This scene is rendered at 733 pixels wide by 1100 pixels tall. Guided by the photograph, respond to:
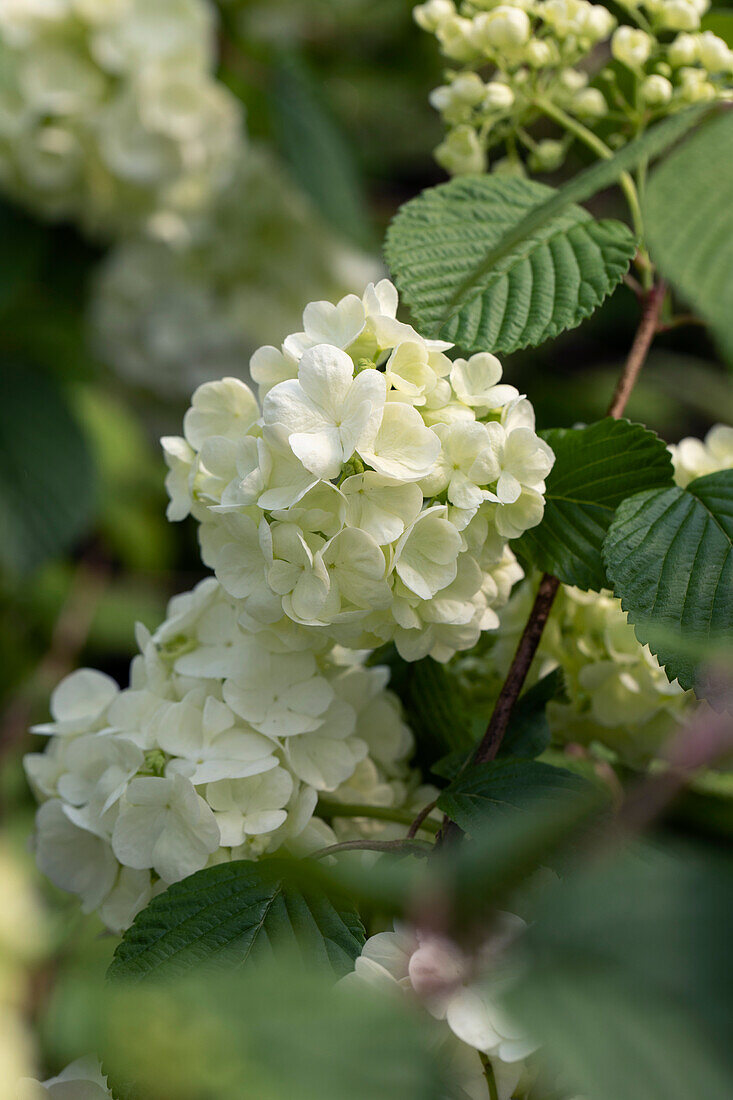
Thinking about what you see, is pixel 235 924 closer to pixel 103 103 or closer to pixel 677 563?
pixel 677 563

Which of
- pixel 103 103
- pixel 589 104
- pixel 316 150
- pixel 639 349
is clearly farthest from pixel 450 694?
pixel 316 150

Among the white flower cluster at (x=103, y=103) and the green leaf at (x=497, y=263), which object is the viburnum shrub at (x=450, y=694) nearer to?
the green leaf at (x=497, y=263)

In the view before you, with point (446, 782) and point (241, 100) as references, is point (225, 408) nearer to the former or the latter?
point (446, 782)

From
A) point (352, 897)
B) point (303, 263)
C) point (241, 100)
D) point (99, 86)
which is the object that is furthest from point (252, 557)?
point (241, 100)

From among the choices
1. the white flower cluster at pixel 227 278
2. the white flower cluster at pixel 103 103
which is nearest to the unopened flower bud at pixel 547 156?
the white flower cluster at pixel 103 103

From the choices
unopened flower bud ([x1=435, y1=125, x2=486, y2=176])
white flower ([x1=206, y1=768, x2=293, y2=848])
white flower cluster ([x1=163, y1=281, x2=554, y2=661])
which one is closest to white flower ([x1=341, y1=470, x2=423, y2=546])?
white flower cluster ([x1=163, y1=281, x2=554, y2=661])

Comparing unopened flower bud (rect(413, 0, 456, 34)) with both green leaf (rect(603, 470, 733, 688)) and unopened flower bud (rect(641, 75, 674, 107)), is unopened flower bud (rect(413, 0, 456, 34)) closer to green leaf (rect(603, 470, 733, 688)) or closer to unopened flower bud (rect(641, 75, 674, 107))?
unopened flower bud (rect(641, 75, 674, 107))
